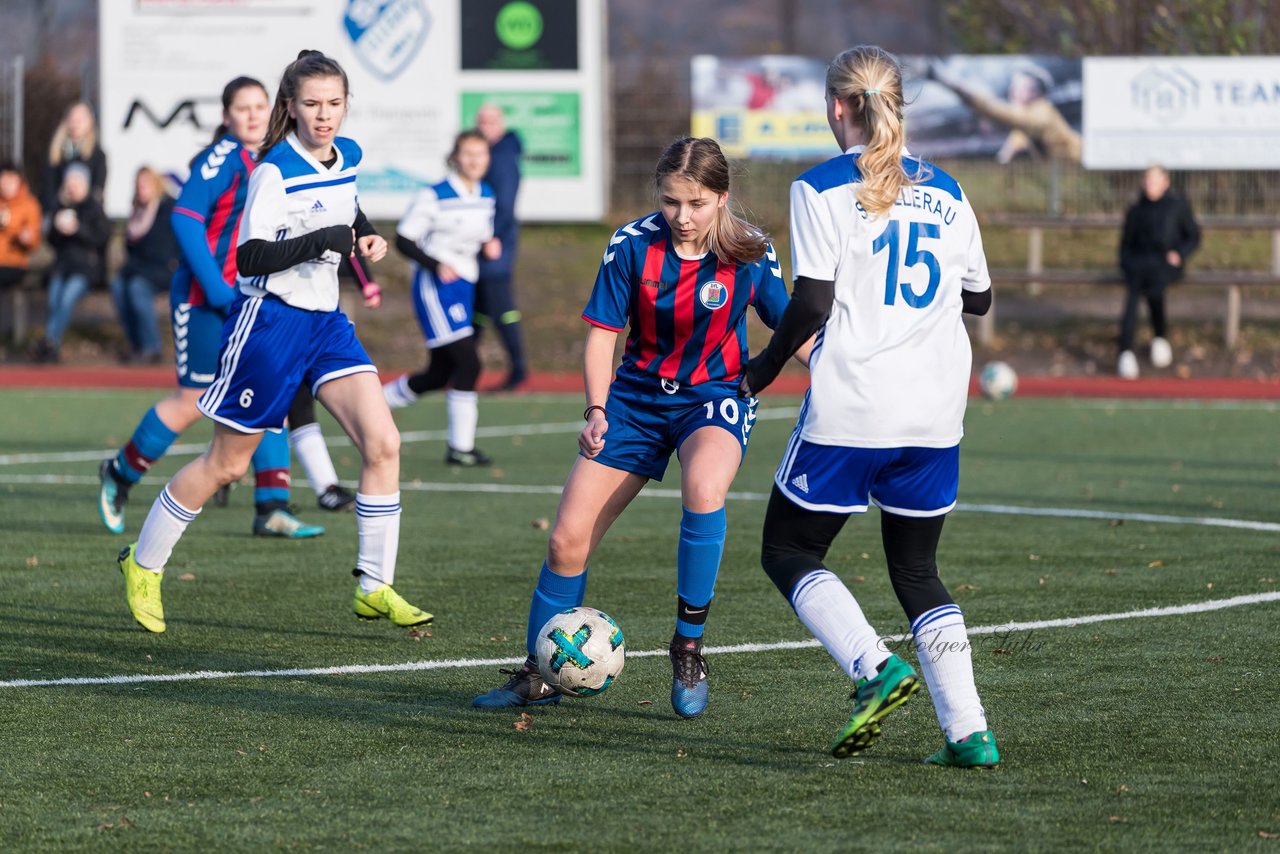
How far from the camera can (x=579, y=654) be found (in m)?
5.52

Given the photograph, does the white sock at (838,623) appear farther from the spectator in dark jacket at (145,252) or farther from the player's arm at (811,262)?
the spectator in dark jacket at (145,252)

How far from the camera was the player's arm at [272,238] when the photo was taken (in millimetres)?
6523

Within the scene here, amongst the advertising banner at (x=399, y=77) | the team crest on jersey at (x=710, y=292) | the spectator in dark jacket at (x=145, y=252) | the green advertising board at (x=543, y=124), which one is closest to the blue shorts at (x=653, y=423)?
the team crest on jersey at (x=710, y=292)

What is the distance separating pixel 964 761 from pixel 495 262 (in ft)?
36.3

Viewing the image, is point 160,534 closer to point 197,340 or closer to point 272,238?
point 272,238

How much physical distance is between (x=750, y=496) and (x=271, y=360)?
4464 millimetres

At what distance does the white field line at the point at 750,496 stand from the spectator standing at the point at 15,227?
31.8ft

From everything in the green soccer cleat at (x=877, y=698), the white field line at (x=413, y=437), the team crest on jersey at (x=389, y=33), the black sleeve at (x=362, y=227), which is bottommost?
the white field line at (x=413, y=437)

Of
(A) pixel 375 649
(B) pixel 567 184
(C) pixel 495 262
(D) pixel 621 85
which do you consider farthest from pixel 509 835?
(D) pixel 621 85

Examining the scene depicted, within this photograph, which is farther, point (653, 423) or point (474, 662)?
point (474, 662)

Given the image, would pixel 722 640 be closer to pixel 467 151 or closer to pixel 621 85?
pixel 467 151

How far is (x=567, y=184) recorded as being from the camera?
77.2 ft

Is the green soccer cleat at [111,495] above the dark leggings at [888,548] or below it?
below

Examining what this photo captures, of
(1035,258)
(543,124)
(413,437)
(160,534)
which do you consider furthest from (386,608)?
(543,124)
